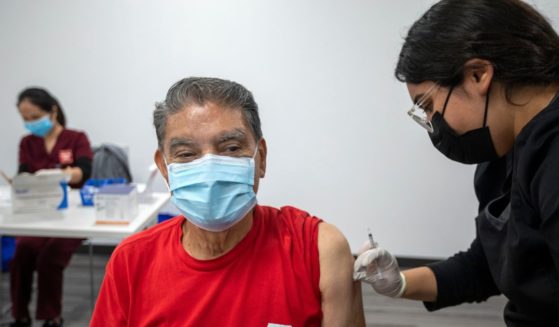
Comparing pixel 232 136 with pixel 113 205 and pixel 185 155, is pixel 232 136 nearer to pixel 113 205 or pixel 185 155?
pixel 185 155

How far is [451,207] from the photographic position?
3.79 meters

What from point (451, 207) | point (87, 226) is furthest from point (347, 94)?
point (87, 226)

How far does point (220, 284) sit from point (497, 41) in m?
0.81

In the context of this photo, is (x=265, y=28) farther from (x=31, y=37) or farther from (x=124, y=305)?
(x=124, y=305)

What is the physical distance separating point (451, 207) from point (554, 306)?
287cm

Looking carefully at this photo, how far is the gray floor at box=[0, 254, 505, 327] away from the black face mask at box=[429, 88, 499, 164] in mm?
2124

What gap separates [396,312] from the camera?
3.25 meters

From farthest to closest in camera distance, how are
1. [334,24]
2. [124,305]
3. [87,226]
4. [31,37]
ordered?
Result: [31,37] → [334,24] → [87,226] → [124,305]

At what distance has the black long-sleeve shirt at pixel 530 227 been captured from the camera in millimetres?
942

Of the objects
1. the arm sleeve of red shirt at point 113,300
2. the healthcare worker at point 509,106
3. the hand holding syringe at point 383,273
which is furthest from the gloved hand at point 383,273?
the arm sleeve of red shirt at point 113,300

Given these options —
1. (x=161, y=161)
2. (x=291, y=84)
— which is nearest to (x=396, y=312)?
(x=291, y=84)

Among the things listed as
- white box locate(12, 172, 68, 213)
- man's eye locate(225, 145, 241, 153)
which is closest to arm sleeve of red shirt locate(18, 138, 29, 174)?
white box locate(12, 172, 68, 213)

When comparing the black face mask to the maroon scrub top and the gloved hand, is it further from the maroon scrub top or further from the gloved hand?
the maroon scrub top

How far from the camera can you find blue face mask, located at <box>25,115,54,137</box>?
3232 millimetres
